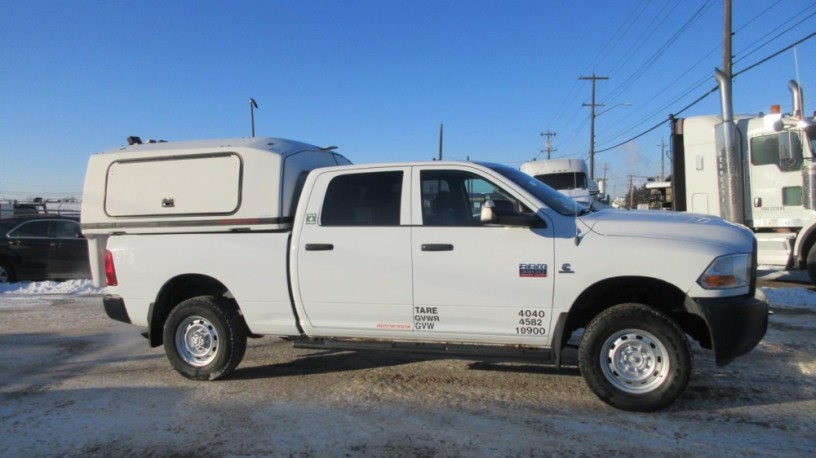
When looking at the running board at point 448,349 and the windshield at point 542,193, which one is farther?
the windshield at point 542,193

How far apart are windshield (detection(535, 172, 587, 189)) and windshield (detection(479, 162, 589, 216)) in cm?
1175

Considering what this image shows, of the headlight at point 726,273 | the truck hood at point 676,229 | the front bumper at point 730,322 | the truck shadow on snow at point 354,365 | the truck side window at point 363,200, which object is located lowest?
the truck shadow on snow at point 354,365

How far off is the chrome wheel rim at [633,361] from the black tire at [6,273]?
41.0 ft

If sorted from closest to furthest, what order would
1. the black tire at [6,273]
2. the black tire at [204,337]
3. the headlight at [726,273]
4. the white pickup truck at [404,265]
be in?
the headlight at [726,273] → the white pickup truck at [404,265] → the black tire at [204,337] → the black tire at [6,273]

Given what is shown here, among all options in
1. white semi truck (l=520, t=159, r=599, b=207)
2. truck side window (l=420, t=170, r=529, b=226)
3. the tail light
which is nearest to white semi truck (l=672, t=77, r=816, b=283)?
white semi truck (l=520, t=159, r=599, b=207)

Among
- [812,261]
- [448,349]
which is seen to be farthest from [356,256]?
[812,261]

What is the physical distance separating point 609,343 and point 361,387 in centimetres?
222

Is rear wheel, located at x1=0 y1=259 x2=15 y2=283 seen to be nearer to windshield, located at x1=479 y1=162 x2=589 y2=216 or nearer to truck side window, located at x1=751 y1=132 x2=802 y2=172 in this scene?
windshield, located at x1=479 y1=162 x2=589 y2=216

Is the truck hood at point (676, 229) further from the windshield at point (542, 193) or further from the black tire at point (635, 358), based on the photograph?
the black tire at point (635, 358)

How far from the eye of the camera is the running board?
15.0 ft

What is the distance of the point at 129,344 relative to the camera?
22.8ft

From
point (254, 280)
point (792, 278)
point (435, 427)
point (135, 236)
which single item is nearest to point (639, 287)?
point (435, 427)

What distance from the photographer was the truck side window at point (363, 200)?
494 centimetres

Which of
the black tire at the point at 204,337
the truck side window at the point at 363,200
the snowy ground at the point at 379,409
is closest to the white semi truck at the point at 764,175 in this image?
the snowy ground at the point at 379,409
